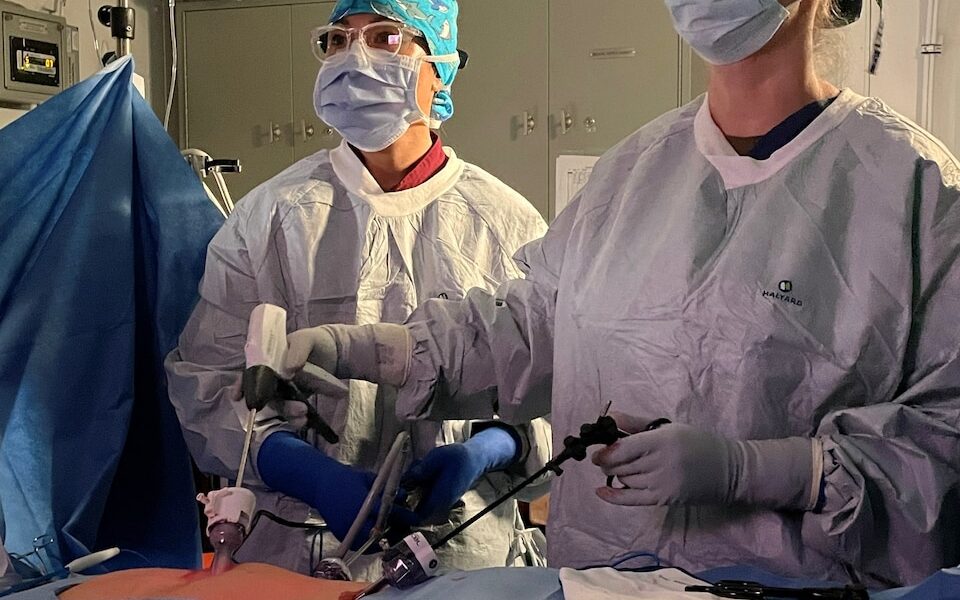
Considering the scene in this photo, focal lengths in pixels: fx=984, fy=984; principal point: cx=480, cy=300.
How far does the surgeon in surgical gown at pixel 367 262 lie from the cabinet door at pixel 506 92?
1815 mm

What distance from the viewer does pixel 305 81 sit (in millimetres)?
3740

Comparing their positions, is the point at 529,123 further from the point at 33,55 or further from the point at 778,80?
the point at 778,80

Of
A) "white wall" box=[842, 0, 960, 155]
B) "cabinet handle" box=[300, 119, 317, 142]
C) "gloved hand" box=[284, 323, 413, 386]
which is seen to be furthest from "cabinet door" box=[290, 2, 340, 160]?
"gloved hand" box=[284, 323, 413, 386]

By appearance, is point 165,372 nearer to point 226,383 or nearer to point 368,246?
point 226,383

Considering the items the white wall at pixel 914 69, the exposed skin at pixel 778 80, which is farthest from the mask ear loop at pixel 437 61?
the white wall at pixel 914 69

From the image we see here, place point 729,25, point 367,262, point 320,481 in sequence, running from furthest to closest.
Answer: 1. point 367,262
2. point 320,481
3. point 729,25

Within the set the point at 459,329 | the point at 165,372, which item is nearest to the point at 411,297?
the point at 459,329

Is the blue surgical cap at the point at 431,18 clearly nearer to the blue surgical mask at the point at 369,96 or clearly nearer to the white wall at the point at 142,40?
the blue surgical mask at the point at 369,96

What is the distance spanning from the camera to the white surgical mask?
1.61 metres

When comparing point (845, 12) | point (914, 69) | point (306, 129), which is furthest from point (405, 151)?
point (306, 129)

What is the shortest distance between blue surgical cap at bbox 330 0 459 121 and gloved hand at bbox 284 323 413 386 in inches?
19.9

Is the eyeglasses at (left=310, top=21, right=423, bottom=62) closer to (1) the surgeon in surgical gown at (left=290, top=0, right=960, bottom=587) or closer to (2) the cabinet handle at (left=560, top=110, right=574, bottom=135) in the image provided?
(1) the surgeon in surgical gown at (left=290, top=0, right=960, bottom=587)

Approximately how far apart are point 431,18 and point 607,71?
6.07 feet

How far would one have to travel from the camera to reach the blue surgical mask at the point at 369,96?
161 centimetres
